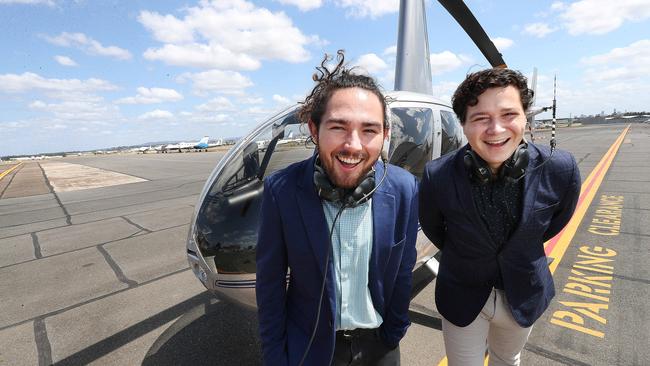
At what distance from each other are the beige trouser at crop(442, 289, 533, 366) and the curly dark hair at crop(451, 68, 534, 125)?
0.98 meters

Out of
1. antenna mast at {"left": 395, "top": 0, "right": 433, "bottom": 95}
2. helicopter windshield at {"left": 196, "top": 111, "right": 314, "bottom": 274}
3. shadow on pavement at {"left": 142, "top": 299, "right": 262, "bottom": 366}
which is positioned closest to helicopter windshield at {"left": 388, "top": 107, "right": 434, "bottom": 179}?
helicopter windshield at {"left": 196, "top": 111, "right": 314, "bottom": 274}

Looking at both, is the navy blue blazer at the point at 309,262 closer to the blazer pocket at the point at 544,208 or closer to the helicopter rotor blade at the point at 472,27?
the blazer pocket at the point at 544,208

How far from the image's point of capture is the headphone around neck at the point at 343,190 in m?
1.38

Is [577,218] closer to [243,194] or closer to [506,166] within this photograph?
[506,166]

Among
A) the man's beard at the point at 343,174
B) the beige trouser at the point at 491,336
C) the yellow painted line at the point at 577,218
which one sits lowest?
the yellow painted line at the point at 577,218

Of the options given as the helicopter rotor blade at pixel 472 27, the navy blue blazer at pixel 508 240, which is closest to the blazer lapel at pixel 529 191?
the navy blue blazer at pixel 508 240

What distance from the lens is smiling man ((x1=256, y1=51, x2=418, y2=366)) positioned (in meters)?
1.38

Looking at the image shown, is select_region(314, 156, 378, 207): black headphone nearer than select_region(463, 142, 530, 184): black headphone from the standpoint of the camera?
Yes

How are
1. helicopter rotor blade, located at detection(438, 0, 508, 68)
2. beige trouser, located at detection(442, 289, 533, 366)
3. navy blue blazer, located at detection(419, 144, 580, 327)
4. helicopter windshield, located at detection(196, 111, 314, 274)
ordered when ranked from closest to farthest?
navy blue blazer, located at detection(419, 144, 580, 327) < beige trouser, located at detection(442, 289, 533, 366) < helicopter windshield, located at detection(196, 111, 314, 274) < helicopter rotor blade, located at detection(438, 0, 508, 68)

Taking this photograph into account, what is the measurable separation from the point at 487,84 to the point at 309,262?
112 cm

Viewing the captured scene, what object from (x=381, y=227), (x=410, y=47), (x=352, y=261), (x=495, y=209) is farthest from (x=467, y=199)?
(x=410, y=47)

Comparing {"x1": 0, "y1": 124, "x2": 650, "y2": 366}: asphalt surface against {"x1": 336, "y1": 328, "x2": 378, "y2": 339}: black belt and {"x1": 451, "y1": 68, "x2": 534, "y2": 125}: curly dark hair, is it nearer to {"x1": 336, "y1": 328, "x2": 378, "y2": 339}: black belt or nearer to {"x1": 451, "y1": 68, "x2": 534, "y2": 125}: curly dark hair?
{"x1": 336, "y1": 328, "x2": 378, "y2": 339}: black belt

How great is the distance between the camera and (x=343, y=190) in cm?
142

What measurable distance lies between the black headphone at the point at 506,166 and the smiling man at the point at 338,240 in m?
0.31
